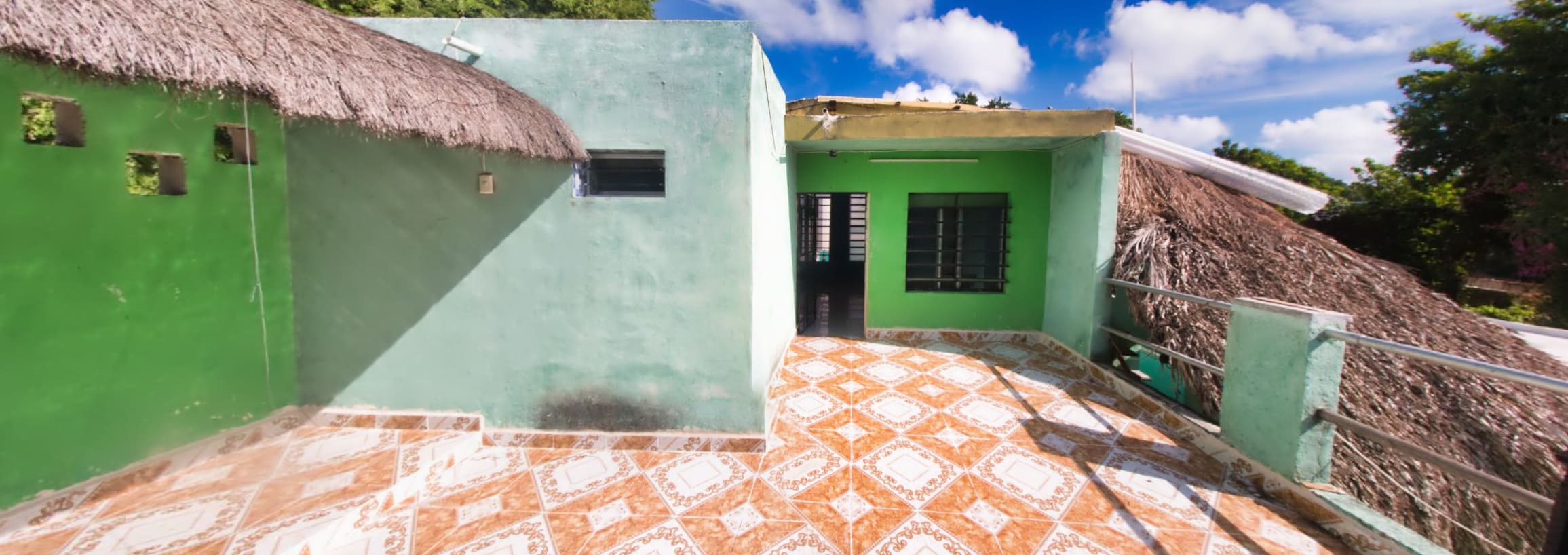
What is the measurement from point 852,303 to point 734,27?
588 cm

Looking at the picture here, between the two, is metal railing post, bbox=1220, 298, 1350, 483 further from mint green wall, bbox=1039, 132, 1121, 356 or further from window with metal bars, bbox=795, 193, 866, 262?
window with metal bars, bbox=795, 193, 866, 262

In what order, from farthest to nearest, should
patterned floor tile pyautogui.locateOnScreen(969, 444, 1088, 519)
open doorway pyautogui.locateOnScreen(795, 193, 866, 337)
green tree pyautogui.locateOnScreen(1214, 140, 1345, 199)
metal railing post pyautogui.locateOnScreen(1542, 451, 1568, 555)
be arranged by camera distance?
green tree pyautogui.locateOnScreen(1214, 140, 1345, 199) → open doorway pyautogui.locateOnScreen(795, 193, 866, 337) → patterned floor tile pyautogui.locateOnScreen(969, 444, 1088, 519) → metal railing post pyautogui.locateOnScreen(1542, 451, 1568, 555)

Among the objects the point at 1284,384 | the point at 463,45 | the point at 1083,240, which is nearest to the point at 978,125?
the point at 1083,240

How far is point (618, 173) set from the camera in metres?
3.32

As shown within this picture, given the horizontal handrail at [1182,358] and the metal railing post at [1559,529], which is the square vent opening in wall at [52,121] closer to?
the metal railing post at [1559,529]

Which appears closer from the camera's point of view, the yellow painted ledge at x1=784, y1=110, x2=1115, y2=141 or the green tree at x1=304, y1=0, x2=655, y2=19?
the yellow painted ledge at x1=784, y1=110, x2=1115, y2=141

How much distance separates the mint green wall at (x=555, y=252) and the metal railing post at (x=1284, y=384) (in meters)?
3.11

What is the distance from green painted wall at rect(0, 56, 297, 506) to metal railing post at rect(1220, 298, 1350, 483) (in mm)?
5628

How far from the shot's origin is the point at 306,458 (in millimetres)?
3094

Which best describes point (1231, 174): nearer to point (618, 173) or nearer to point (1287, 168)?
point (618, 173)

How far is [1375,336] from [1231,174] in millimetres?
2055

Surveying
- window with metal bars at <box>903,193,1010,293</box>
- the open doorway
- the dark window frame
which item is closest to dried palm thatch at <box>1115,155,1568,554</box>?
→ window with metal bars at <box>903,193,1010,293</box>

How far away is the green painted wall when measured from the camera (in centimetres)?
242

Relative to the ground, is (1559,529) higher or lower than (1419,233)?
lower
